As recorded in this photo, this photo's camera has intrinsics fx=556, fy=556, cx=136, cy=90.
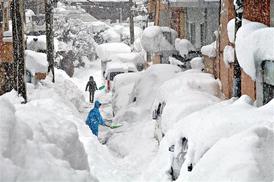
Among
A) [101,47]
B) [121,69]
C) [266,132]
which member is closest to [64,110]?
[266,132]

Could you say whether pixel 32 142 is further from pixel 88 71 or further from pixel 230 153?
pixel 88 71

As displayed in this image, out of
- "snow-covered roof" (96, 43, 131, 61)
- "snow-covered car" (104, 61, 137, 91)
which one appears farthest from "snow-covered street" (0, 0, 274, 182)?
"snow-covered roof" (96, 43, 131, 61)

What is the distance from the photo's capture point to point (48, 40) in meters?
26.0

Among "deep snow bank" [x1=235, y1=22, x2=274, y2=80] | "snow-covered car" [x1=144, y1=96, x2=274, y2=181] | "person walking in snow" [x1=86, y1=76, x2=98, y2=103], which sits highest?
"deep snow bank" [x1=235, y1=22, x2=274, y2=80]

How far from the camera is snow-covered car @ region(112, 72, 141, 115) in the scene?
2175 centimetres

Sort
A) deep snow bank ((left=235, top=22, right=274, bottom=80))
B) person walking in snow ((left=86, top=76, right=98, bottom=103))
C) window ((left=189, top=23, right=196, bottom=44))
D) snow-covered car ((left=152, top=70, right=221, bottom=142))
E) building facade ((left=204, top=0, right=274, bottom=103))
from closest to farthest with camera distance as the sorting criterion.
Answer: deep snow bank ((left=235, top=22, right=274, bottom=80)) → snow-covered car ((left=152, top=70, right=221, bottom=142)) → building facade ((left=204, top=0, right=274, bottom=103)) → window ((left=189, top=23, right=196, bottom=44)) → person walking in snow ((left=86, top=76, right=98, bottom=103))

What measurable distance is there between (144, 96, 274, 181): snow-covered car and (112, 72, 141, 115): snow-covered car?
465 inches

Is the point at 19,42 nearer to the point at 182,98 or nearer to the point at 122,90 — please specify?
the point at 182,98

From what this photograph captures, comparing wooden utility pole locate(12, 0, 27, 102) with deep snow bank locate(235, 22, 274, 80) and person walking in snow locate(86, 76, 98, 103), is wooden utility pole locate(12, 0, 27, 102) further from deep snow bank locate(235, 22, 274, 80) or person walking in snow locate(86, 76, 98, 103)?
person walking in snow locate(86, 76, 98, 103)

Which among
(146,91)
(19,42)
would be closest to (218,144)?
(19,42)

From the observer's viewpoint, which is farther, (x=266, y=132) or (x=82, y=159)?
(x=82, y=159)

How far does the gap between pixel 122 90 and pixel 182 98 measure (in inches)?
442

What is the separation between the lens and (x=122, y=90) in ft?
76.0

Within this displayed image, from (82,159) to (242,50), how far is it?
13.0ft
